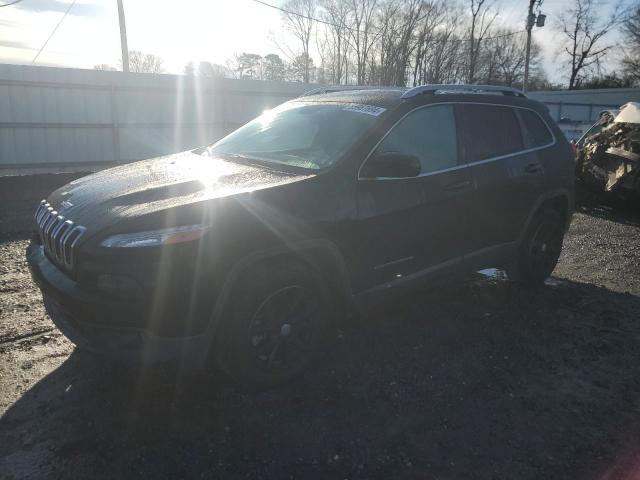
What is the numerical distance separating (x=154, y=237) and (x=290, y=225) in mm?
784

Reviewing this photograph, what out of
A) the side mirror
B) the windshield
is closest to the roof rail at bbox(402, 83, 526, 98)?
the windshield

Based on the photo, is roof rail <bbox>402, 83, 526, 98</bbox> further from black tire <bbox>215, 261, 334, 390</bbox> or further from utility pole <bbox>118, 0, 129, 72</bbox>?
utility pole <bbox>118, 0, 129, 72</bbox>

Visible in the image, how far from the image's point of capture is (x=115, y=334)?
2641 millimetres

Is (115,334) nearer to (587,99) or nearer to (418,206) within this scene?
(418,206)

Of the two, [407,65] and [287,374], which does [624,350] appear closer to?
[287,374]

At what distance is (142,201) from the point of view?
9.47 feet

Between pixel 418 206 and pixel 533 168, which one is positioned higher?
pixel 533 168

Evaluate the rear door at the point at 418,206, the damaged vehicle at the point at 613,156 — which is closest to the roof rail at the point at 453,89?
the rear door at the point at 418,206

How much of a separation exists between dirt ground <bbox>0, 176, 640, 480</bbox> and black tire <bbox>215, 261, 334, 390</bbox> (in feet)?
0.56

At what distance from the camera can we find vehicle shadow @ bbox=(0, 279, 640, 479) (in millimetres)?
2533

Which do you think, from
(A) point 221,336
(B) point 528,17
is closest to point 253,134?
(A) point 221,336

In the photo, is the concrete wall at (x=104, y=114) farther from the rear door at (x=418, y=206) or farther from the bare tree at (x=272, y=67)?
the bare tree at (x=272, y=67)

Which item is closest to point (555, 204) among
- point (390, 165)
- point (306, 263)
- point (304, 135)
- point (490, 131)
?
point (490, 131)

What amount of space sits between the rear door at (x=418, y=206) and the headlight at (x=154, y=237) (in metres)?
1.15
